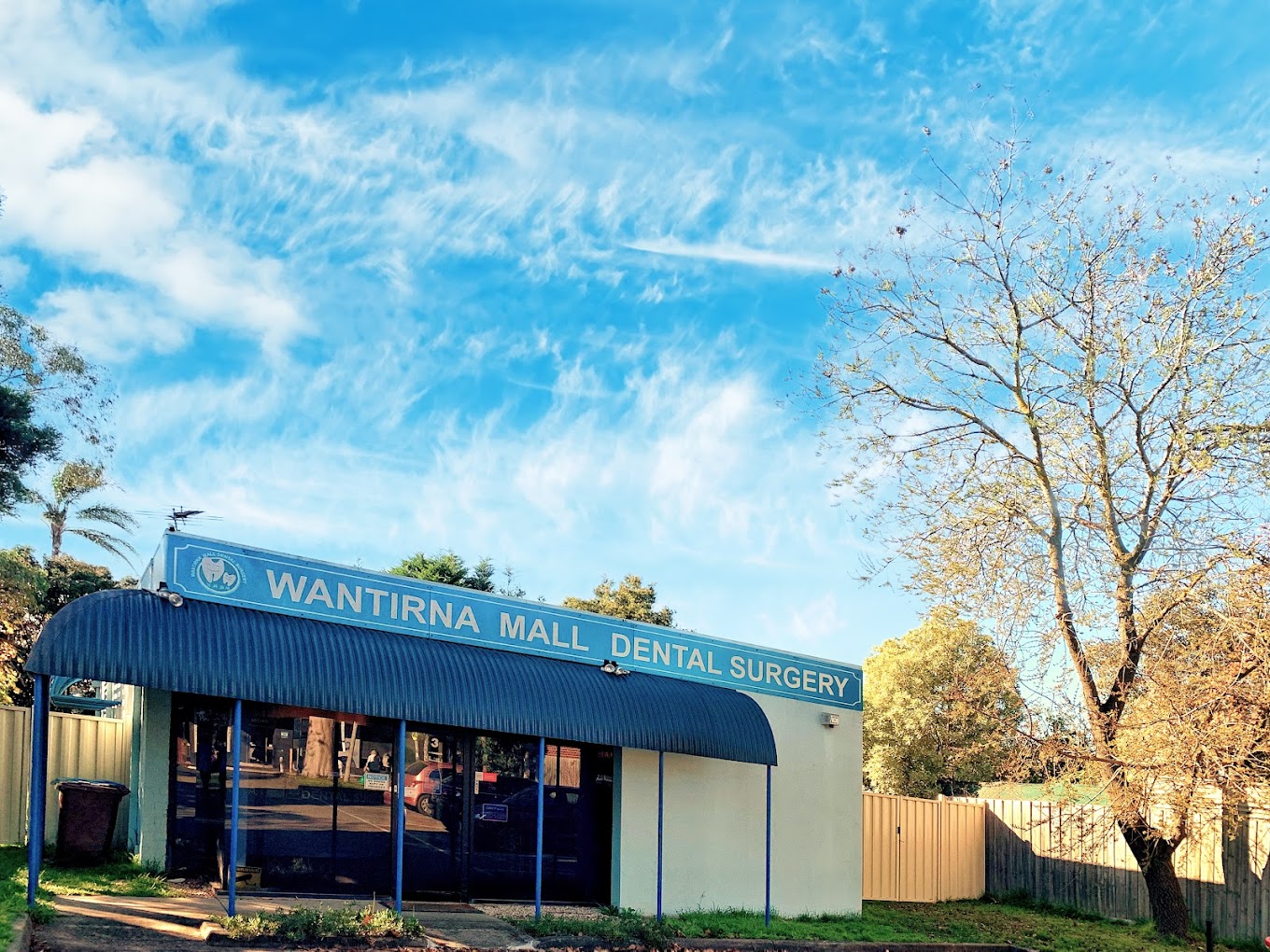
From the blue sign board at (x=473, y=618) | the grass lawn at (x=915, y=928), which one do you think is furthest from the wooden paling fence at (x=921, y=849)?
the blue sign board at (x=473, y=618)

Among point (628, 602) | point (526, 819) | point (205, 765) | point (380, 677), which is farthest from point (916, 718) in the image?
point (205, 765)

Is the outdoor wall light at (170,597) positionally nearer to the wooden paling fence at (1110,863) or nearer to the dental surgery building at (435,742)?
the dental surgery building at (435,742)

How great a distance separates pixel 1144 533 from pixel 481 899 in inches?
465

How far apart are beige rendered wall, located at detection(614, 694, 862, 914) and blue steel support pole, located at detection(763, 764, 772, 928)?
0.57ft

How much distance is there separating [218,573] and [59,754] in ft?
16.9

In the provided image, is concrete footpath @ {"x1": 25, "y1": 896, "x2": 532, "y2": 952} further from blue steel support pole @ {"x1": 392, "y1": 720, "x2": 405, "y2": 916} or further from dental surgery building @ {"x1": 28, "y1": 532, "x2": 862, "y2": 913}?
dental surgery building @ {"x1": 28, "y1": 532, "x2": 862, "y2": 913}

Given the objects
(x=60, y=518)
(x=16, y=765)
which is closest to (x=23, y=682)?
(x=60, y=518)

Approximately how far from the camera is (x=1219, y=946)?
763 inches

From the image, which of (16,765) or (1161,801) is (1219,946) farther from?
(16,765)

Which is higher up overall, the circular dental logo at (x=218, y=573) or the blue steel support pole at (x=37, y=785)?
the circular dental logo at (x=218, y=573)

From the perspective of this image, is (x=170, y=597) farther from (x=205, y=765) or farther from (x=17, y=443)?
(x=17, y=443)

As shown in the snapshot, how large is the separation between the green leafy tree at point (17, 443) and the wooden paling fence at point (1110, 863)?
2109 cm

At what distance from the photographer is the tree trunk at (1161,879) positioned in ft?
63.5

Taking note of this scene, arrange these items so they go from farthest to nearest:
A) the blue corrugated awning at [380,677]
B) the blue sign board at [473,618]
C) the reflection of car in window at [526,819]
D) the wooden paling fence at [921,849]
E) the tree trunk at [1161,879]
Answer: the wooden paling fence at [921,849] → the tree trunk at [1161,879] → the reflection of car in window at [526,819] → the blue sign board at [473,618] → the blue corrugated awning at [380,677]
